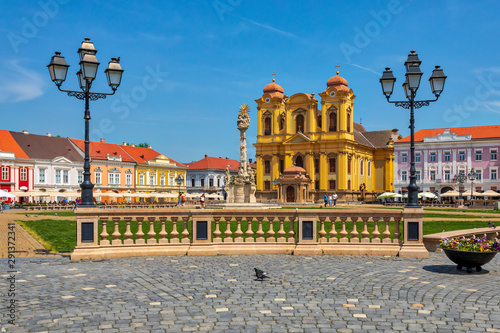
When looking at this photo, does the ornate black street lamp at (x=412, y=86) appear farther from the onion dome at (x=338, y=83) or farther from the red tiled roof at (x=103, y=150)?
the red tiled roof at (x=103, y=150)

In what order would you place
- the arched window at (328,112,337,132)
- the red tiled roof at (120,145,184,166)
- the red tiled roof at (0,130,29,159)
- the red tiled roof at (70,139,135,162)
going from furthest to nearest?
the red tiled roof at (120,145,184,166)
the red tiled roof at (70,139,135,162)
the arched window at (328,112,337,132)
the red tiled roof at (0,130,29,159)

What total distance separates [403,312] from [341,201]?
223 ft

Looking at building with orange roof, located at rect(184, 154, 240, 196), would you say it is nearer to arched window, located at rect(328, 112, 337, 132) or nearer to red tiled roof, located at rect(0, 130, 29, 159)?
arched window, located at rect(328, 112, 337, 132)

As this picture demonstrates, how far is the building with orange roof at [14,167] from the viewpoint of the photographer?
210ft

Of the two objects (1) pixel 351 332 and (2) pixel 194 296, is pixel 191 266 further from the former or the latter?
(1) pixel 351 332

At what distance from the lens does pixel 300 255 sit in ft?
39.8

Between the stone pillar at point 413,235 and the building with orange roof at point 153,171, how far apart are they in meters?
72.7

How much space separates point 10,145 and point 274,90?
42012 mm

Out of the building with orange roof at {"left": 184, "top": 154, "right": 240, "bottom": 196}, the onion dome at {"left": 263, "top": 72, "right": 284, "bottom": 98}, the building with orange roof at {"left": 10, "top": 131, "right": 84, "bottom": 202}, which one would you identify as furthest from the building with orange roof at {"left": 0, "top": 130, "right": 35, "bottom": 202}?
the building with orange roof at {"left": 184, "top": 154, "right": 240, "bottom": 196}

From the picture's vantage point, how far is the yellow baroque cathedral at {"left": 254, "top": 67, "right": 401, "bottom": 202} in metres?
74.8

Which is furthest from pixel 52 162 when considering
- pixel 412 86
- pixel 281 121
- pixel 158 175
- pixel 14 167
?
pixel 412 86

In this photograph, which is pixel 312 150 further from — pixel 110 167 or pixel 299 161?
pixel 110 167

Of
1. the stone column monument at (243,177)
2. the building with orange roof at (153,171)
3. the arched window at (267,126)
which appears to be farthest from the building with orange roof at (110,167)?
the stone column monument at (243,177)

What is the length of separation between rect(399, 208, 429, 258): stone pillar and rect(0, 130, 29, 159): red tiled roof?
6573 centimetres
